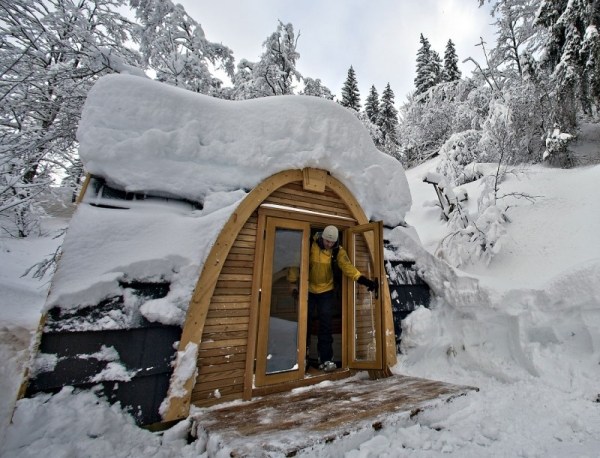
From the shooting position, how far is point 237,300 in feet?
10.7

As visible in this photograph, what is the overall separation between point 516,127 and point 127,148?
1105cm

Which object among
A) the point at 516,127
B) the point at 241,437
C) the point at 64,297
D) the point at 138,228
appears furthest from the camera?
the point at 516,127

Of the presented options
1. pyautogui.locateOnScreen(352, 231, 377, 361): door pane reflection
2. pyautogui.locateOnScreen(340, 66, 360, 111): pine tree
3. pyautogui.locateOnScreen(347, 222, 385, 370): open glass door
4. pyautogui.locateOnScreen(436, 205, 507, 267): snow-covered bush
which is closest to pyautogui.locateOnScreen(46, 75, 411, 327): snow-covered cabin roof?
pyautogui.locateOnScreen(347, 222, 385, 370): open glass door

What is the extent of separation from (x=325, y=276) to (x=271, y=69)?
26.2ft

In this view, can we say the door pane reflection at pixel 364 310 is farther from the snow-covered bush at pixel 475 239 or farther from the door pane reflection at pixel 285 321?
the snow-covered bush at pixel 475 239

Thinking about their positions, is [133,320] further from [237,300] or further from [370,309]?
[370,309]

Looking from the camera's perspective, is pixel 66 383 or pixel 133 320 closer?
pixel 66 383

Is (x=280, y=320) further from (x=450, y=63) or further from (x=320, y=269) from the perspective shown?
(x=450, y=63)

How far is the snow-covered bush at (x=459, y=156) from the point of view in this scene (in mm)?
11328

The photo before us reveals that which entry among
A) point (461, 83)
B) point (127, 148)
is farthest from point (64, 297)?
point (461, 83)

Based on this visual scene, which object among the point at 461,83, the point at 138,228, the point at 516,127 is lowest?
the point at 138,228

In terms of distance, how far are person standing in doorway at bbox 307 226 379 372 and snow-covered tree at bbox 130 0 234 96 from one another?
7.04m

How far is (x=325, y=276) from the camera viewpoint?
14.2 ft

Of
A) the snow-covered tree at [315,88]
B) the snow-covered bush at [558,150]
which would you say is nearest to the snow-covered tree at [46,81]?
the snow-covered tree at [315,88]
